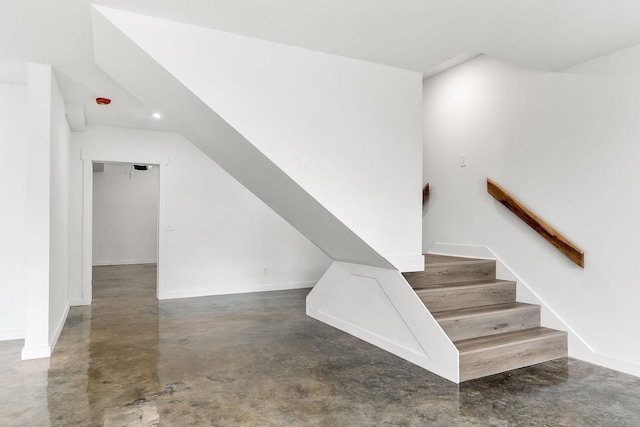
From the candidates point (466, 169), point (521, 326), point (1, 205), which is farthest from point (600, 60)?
point (1, 205)

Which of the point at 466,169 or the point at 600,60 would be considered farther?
the point at 466,169

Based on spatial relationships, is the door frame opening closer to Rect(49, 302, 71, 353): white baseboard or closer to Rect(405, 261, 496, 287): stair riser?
Rect(49, 302, 71, 353): white baseboard

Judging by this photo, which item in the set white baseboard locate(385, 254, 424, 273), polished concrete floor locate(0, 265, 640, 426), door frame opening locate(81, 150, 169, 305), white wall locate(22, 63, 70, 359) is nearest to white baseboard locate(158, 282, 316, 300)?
door frame opening locate(81, 150, 169, 305)

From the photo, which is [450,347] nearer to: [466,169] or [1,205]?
[466,169]

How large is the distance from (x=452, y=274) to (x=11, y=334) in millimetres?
4355

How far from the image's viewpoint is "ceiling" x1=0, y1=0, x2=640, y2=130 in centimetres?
243

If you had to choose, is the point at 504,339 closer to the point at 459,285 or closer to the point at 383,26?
the point at 459,285

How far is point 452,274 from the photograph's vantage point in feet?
12.6

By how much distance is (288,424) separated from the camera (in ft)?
7.44

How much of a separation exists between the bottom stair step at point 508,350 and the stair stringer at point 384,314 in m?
0.14

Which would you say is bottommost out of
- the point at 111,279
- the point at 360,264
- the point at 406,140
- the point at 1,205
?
the point at 111,279

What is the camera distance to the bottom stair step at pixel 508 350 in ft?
9.60

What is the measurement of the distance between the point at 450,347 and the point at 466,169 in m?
2.20

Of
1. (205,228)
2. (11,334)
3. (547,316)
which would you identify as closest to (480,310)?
(547,316)
